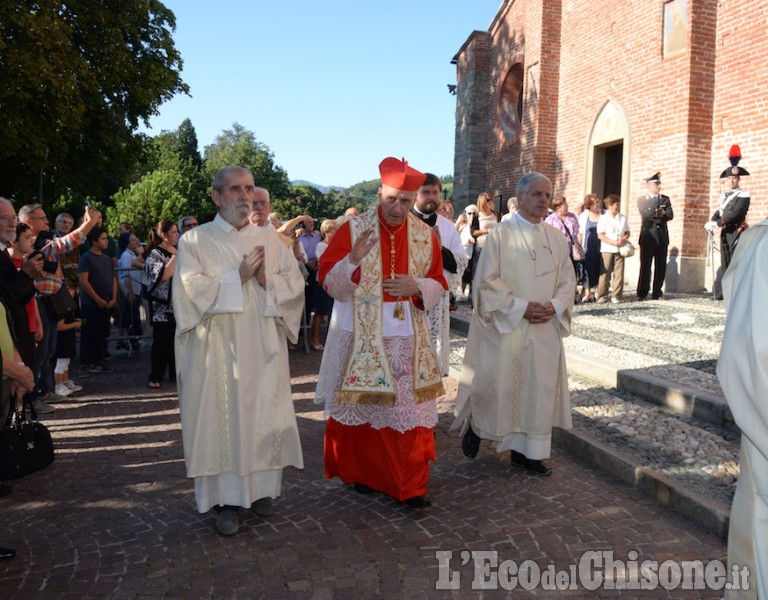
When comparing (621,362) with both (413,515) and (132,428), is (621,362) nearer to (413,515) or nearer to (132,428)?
(413,515)

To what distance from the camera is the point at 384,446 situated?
452 centimetres

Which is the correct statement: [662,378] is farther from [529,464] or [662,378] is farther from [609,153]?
[609,153]

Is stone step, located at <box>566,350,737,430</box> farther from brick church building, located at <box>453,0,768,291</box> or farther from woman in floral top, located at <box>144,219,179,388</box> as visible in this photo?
brick church building, located at <box>453,0,768,291</box>

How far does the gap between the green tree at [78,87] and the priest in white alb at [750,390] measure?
1634 cm

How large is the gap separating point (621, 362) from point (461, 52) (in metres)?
16.3

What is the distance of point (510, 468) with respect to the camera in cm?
526

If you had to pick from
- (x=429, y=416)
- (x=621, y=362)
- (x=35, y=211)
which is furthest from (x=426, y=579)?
(x=35, y=211)

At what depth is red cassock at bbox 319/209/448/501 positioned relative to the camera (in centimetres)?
444

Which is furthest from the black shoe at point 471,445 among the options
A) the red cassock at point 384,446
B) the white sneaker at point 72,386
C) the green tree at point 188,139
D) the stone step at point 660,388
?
the green tree at point 188,139

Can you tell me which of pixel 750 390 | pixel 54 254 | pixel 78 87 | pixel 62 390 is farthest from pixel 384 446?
pixel 78 87

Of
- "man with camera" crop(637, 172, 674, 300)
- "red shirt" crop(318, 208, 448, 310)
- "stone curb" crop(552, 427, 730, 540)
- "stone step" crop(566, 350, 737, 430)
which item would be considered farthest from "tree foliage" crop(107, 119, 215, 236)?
"stone curb" crop(552, 427, 730, 540)

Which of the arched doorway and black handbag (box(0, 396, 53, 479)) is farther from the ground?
the arched doorway

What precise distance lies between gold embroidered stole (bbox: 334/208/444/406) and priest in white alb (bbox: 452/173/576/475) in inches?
25.0

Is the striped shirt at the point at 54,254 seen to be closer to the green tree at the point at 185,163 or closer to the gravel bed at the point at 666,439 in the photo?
the gravel bed at the point at 666,439
